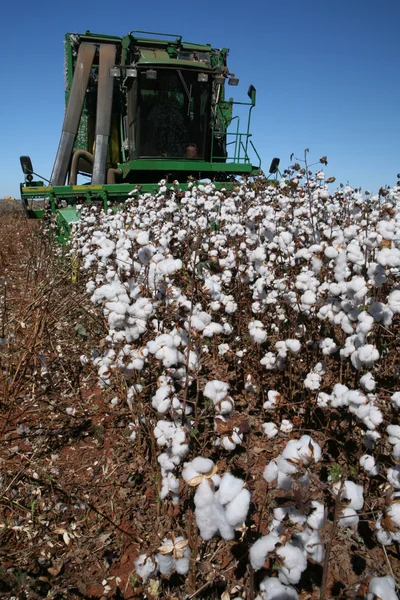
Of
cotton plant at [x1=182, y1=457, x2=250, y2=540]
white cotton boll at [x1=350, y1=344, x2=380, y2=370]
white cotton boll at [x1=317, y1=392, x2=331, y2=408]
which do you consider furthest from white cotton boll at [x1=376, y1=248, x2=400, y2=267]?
cotton plant at [x1=182, y1=457, x2=250, y2=540]

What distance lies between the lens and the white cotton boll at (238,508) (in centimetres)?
105

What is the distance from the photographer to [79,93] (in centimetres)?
1074

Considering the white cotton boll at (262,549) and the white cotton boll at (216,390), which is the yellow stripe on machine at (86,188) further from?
the white cotton boll at (262,549)

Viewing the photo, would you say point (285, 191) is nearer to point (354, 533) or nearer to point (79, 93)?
point (354, 533)

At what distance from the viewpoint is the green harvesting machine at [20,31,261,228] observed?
354 inches

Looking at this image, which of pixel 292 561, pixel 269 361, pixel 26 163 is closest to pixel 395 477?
pixel 292 561

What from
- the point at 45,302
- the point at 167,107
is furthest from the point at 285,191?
the point at 167,107

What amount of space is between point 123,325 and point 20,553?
4.10ft

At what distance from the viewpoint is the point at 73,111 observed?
10.7m

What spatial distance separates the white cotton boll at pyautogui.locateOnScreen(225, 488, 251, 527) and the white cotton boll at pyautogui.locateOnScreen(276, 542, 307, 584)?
188 millimetres

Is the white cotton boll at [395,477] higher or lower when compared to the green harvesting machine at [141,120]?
lower

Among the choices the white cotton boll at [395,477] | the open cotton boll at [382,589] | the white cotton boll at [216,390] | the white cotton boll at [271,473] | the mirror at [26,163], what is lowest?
the open cotton boll at [382,589]

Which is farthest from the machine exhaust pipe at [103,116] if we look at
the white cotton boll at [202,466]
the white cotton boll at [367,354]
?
the white cotton boll at [202,466]

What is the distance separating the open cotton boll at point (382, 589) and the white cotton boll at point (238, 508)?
13.6 inches
